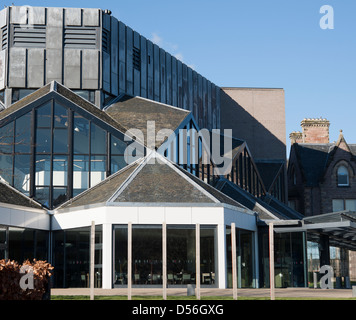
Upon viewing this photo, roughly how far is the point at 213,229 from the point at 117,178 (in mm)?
6397

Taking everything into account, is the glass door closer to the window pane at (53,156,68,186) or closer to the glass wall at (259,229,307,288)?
the window pane at (53,156,68,186)

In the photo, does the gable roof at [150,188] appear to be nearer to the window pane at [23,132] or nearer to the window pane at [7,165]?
the window pane at [7,165]

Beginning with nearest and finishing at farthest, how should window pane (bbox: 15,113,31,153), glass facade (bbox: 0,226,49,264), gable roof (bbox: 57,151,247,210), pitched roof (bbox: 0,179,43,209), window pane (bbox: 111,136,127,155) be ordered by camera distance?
1. glass facade (bbox: 0,226,49,264)
2. pitched roof (bbox: 0,179,43,209)
3. gable roof (bbox: 57,151,247,210)
4. window pane (bbox: 15,113,31,153)
5. window pane (bbox: 111,136,127,155)

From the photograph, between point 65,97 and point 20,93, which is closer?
point 65,97

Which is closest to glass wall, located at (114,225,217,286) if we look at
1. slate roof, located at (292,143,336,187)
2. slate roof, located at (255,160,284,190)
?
slate roof, located at (255,160,284,190)

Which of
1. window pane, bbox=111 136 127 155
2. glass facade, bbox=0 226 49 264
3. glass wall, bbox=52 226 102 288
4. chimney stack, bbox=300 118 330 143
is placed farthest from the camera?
chimney stack, bbox=300 118 330 143

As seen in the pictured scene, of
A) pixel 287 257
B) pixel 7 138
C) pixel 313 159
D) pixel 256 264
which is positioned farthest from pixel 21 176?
pixel 313 159

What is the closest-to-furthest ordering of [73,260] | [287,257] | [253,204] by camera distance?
[73,260] < [287,257] < [253,204]

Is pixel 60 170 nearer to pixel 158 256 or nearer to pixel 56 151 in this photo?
pixel 56 151

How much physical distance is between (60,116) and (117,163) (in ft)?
14.0

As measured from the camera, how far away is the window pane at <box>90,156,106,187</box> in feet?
125

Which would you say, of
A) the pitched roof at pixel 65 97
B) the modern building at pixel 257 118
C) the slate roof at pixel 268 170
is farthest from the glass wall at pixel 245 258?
the modern building at pixel 257 118

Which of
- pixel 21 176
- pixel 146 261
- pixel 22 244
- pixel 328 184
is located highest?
pixel 328 184

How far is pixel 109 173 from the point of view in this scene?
3809 cm
